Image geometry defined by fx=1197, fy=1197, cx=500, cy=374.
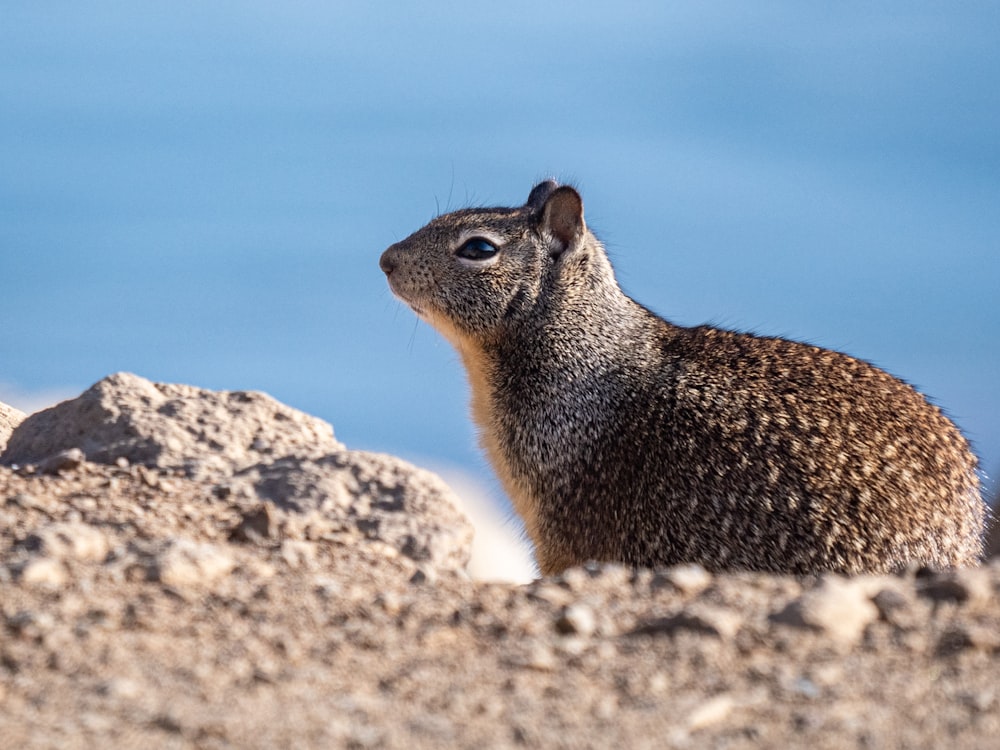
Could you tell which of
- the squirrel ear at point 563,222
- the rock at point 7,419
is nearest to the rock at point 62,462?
Result: the rock at point 7,419

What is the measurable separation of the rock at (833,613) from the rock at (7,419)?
635 centimetres

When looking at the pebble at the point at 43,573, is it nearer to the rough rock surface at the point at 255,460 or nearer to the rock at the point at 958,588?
the rough rock surface at the point at 255,460

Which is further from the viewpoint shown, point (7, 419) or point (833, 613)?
point (7, 419)

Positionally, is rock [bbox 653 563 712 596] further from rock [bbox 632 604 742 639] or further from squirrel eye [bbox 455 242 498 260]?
squirrel eye [bbox 455 242 498 260]

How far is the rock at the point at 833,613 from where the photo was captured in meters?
4.32

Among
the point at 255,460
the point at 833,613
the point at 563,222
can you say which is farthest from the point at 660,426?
the point at 833,613

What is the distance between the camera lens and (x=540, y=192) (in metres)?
9.66

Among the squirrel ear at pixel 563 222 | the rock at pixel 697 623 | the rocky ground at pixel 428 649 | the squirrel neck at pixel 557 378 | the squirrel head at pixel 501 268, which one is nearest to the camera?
the rocky ground at pixel 428 649

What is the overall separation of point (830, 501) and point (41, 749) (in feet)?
16.1

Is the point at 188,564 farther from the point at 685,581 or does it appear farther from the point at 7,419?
the point at 7,419

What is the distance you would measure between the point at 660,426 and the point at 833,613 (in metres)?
3.45

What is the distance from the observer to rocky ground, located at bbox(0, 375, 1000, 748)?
3611 millimetres

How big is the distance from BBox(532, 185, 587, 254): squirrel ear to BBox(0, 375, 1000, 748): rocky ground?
3.67 m

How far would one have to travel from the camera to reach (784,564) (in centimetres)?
710
